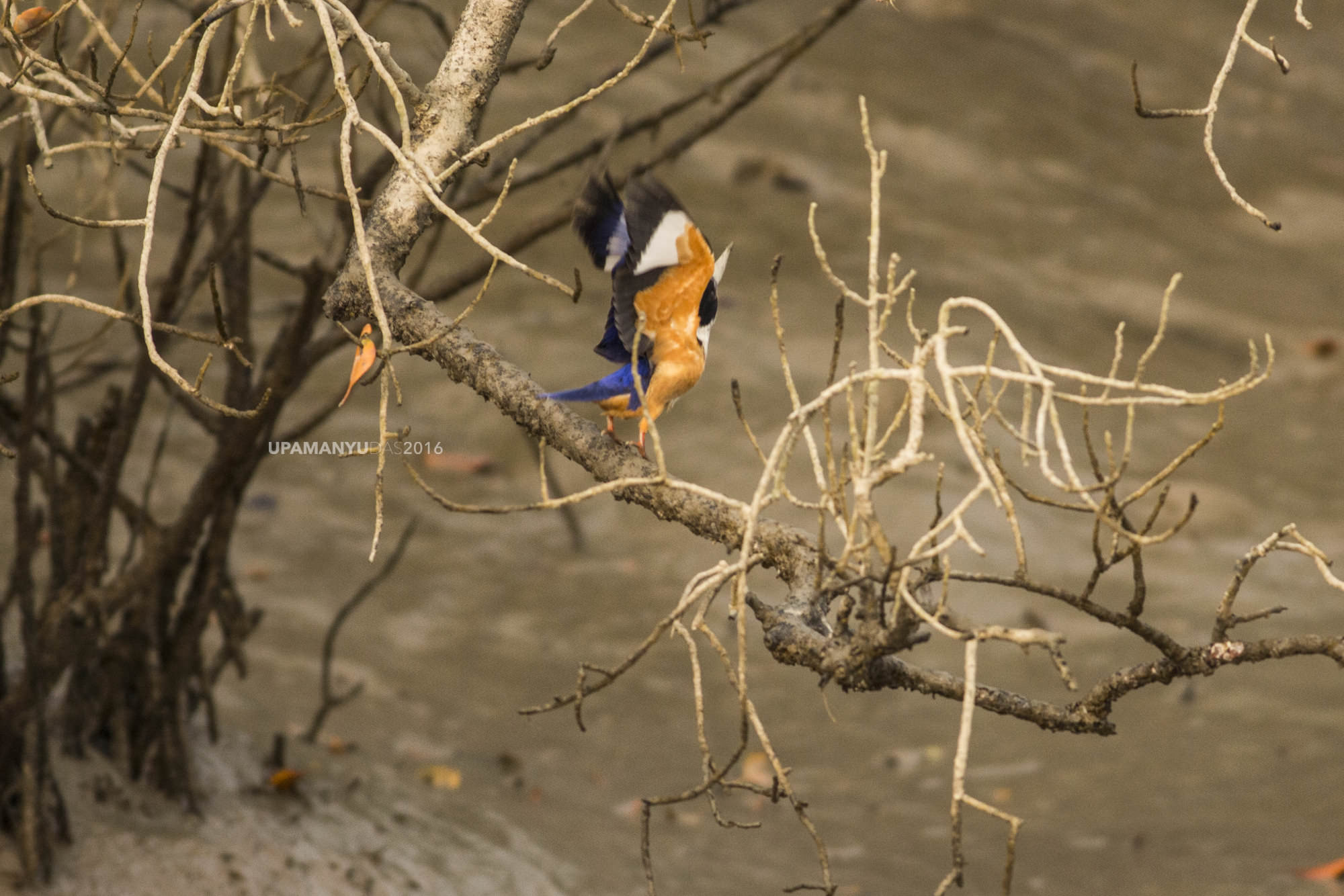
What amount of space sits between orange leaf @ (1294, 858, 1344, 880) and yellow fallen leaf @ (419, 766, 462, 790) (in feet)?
6.72

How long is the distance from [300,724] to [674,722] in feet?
3.51

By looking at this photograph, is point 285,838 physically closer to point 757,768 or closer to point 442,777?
point 442,777

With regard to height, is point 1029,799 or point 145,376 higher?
point 145,376

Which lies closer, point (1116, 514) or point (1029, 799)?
point (1116, 514)

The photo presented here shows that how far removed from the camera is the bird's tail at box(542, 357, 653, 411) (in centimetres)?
140

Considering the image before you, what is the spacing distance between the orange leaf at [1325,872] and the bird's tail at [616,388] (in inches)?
91.0

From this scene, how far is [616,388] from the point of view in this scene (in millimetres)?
1406

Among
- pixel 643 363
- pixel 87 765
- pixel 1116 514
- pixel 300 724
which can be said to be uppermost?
pixel 643 363

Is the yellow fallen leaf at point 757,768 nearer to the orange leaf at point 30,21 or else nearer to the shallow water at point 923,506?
the shallow water at point 923,506

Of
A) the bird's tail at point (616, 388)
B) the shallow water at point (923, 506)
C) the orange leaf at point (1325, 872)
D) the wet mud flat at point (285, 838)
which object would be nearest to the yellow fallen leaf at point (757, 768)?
the shallow water at point (923, 506)

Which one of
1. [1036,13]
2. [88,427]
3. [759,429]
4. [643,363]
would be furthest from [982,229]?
[643,363]

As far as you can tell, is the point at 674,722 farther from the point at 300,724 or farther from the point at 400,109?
the point at 400,109

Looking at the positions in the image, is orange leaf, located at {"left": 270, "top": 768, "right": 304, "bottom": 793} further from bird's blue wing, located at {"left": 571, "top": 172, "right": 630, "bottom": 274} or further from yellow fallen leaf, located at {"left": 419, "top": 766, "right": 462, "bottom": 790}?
bird's blue wing, located at {"left": 571, "top": 172, "right": 630, "bottom": 274}

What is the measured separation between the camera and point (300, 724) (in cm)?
338
